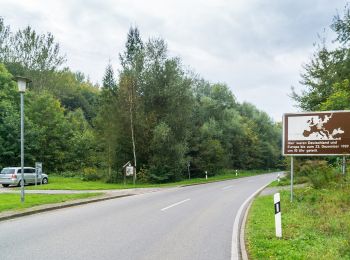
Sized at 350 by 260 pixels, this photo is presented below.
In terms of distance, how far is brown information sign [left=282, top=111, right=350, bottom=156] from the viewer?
1686 centimetres

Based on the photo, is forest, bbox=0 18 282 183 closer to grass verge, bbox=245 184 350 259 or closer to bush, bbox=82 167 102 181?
bush, bbox=82 167 102 181

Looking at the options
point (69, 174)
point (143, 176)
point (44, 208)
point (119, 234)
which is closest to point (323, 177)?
point (119, 234)

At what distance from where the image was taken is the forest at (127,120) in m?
38.6

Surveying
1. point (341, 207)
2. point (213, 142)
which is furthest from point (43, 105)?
point (341, 207)

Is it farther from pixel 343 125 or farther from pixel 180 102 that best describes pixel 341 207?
pixel 180 102

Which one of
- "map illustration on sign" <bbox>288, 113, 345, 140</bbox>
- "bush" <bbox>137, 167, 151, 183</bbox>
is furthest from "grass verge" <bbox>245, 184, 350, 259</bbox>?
"bush" <bbox>137, 167, 151, 183</bbox>

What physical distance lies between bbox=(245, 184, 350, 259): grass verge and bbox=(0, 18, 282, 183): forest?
1423cm

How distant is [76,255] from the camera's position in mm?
7664

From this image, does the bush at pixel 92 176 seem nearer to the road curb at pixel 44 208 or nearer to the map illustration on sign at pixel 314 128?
the road curb at pixel 44 208

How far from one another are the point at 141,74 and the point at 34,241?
31416 millimetres

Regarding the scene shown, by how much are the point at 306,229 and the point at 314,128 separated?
7790 mm

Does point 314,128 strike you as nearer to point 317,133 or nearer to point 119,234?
point 317,133

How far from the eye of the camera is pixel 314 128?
1703 centimetres

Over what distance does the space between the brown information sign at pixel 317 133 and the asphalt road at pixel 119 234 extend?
4.50 m
